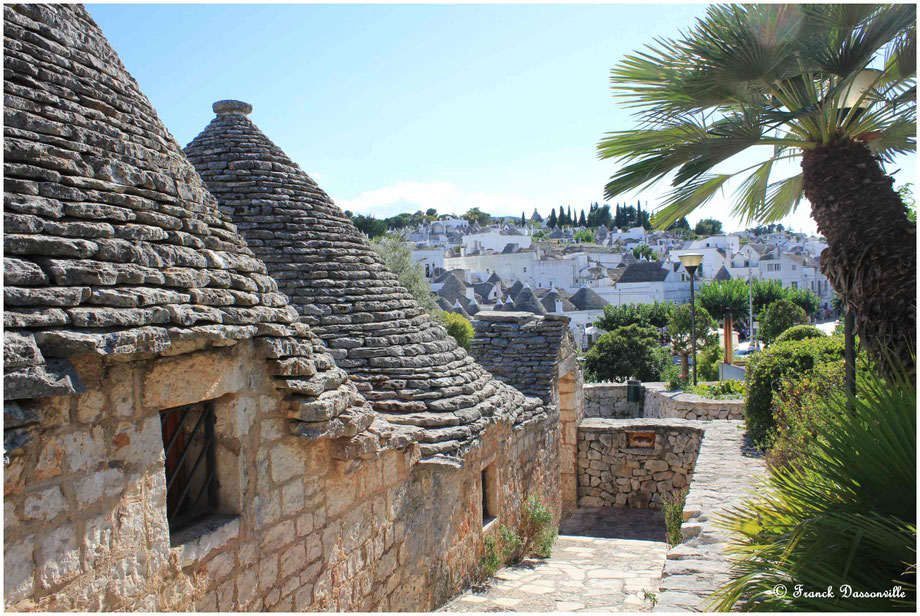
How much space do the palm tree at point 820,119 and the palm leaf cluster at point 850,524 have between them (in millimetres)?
1788

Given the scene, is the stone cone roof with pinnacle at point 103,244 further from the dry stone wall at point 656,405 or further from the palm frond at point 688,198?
the dry stone wall at point 656,405

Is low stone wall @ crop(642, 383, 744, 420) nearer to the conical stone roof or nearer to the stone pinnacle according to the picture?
the stone pinnacle

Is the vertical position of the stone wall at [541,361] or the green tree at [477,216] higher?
the green tree at [477,216]

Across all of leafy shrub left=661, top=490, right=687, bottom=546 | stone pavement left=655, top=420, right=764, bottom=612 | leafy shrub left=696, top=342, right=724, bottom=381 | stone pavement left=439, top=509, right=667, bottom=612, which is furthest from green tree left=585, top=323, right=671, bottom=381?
leafy shrub left=661, top=490, right=687, bottom=546

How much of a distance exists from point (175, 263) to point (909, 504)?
400 cm

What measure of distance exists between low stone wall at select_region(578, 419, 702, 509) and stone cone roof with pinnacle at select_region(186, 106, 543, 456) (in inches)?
219

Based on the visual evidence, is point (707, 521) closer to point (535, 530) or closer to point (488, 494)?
point (488, 494)

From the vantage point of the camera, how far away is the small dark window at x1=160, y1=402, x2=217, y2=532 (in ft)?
13.2

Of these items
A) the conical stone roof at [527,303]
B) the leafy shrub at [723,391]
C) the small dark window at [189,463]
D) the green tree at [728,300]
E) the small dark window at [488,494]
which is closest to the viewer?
the small dark window at [189,463]

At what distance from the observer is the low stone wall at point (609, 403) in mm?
18031

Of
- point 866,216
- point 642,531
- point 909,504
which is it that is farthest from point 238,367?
point 642,531

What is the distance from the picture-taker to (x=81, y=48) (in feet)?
13.2

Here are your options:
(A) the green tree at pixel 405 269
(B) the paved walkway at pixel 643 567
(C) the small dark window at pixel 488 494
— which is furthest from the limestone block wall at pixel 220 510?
(A) the green tree at pixel 405 269

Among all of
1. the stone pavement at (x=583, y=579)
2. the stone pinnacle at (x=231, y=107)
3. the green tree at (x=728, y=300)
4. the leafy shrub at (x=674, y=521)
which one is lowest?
the stone pavement at (x=583, y=579)
